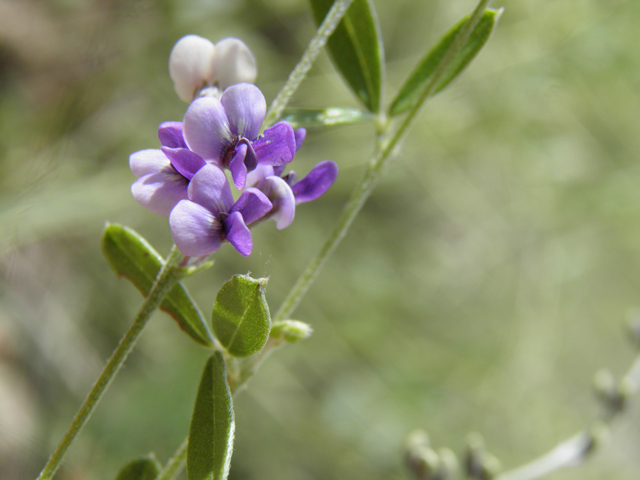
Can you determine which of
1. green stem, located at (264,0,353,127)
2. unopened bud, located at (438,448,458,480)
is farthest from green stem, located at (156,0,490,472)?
unopened bud, located at (438,448,458,480)

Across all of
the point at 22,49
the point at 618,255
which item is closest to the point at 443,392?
the point at 618,255

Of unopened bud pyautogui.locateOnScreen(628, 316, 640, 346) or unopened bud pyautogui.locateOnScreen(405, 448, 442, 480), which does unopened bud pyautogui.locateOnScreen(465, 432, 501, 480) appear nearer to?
unopened bud pyautogui.locateOnScreen(405, 448, 442, 480)

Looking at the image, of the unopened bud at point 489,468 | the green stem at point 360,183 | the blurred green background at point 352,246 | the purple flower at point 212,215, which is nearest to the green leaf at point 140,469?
the green stem at point 360,183

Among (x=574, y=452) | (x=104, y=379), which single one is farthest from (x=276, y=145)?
(x=574, y=452)

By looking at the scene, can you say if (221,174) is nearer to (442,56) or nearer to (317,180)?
(317,180)

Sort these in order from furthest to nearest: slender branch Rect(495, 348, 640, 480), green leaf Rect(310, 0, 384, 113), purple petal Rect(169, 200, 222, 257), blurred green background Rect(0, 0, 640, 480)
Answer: blurred green background Rect(0, 0, 640, 480) < slender branch Rect(495, 348, 640, 480) < green leaf Rect(310, 0, 384, 113) < purple petal Rect(169, 200, 222, 257)

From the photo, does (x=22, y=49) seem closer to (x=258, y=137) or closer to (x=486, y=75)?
(x=486, y=75)

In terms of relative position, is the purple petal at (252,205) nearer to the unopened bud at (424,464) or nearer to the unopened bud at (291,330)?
the unopened bud at (291,330)
